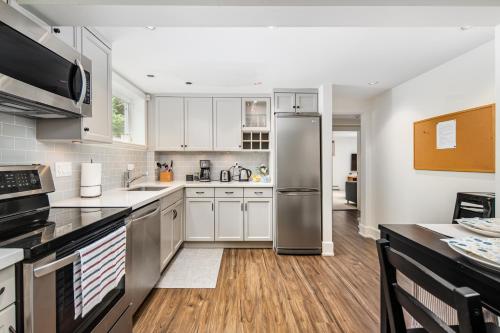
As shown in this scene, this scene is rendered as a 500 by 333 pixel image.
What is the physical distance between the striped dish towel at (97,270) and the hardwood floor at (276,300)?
74cm

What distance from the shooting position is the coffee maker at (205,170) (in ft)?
12.6

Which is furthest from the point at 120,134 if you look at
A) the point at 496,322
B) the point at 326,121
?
the point at 496,322

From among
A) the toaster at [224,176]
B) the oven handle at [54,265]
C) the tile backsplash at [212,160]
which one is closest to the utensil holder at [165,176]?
the tile backsplash at [212,160]

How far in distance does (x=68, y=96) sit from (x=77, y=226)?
793mm

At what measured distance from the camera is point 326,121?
3285 millimetres

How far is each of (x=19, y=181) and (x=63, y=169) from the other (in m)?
0.71

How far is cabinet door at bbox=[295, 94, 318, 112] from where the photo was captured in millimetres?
3486

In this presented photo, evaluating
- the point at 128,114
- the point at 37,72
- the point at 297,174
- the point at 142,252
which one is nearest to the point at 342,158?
the point at 297,174

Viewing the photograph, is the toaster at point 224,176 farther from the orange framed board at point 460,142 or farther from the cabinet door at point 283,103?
the orange framed board at point 460,142

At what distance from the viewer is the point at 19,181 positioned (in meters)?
1.30

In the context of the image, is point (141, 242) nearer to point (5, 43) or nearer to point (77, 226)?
point (77, 226)

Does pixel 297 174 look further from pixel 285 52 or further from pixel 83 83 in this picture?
pixel 83 83

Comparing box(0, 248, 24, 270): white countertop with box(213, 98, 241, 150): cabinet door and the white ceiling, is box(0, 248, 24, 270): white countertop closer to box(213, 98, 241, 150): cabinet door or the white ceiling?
the white ceiling

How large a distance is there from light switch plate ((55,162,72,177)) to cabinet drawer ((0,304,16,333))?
134 centimetres
